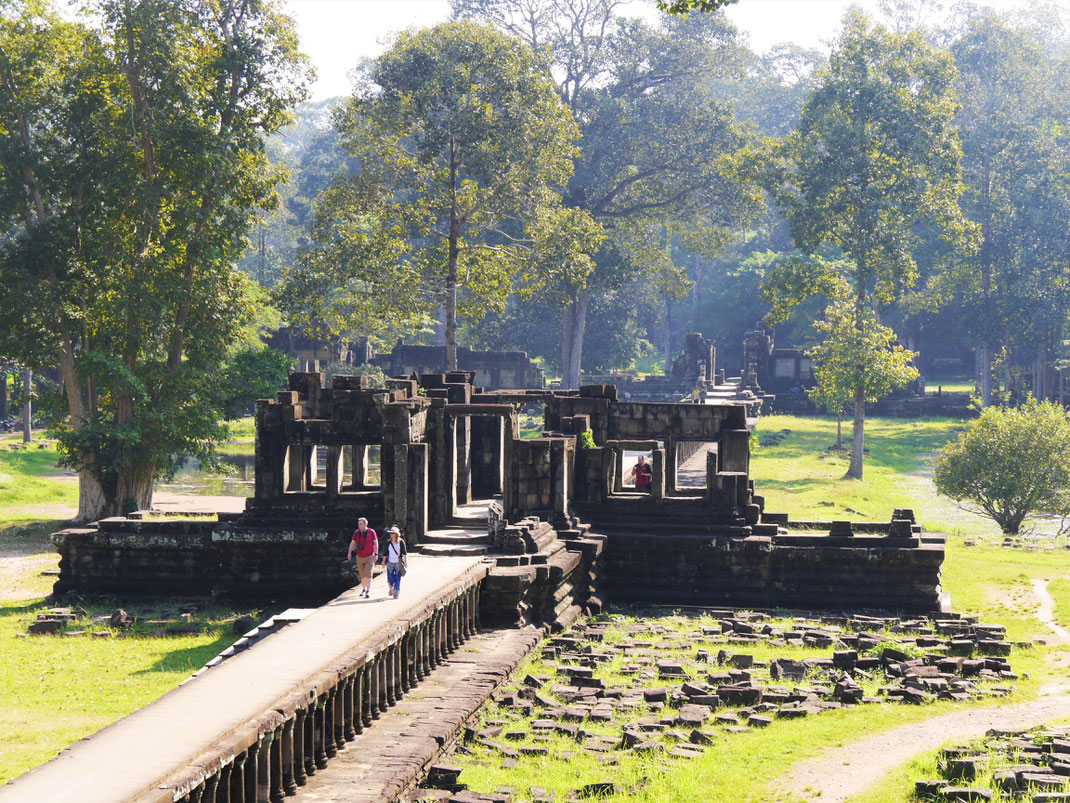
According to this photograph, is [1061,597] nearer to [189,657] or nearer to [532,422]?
[189,657]

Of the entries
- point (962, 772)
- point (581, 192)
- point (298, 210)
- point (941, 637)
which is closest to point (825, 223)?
point (581, 192)

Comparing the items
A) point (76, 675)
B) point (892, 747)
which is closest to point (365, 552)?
point (76, 675)

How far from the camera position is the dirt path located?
49.1 ft

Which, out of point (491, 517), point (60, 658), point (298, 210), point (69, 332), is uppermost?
point (298, 210)

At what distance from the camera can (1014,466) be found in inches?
1528

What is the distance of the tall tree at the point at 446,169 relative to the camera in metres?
48.2

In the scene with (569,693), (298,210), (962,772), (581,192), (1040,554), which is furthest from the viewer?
(298,210)

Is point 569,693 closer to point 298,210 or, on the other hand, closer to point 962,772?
point 962,772

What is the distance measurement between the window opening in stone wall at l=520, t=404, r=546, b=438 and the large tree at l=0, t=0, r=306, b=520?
65.8ft

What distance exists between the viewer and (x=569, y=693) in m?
19.1

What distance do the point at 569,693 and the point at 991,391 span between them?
53.4 metres

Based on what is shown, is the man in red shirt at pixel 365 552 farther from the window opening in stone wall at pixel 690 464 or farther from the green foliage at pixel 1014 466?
the green foliage at pixel 1014 466

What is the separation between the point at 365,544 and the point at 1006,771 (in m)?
10.6

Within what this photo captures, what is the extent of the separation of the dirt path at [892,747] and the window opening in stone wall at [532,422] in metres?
36.7
